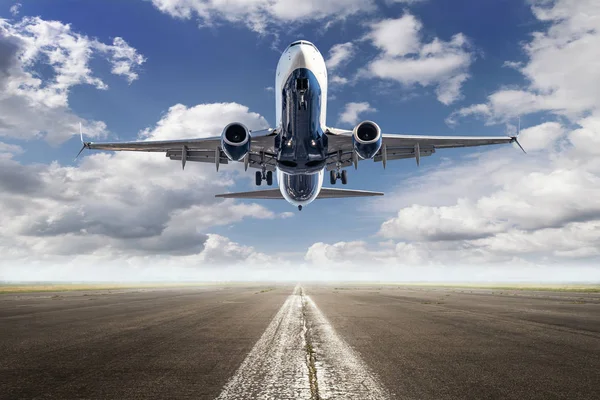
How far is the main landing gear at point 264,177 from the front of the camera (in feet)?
99.7

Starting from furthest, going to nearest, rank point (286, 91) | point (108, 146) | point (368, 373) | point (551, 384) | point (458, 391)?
point (108, 146) → point (286, 91) → point (368, 373) → point (551, 384) → point (458, 391)

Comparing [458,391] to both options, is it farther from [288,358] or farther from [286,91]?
[286,91]

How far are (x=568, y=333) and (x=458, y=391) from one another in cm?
869

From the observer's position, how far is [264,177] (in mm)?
30406

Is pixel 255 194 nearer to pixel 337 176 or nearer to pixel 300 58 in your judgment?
pixel 337 176

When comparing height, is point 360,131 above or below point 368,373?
above

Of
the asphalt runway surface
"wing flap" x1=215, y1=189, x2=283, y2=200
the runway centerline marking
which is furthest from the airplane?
the runway centerline marking

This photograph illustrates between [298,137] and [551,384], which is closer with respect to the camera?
[551,384]

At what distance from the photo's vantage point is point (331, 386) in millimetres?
5402

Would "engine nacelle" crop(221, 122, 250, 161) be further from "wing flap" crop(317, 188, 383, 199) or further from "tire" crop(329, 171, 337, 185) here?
"wing flap" crop(317, 188, 383, 199)

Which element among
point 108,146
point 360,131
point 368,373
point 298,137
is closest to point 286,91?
point 298,137

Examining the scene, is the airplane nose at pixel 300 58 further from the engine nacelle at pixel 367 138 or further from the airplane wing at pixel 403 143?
the airplane wing at pixel 403 143

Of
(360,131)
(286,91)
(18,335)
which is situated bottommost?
(18,335)

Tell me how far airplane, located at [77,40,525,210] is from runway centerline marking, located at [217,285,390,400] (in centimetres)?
1234
